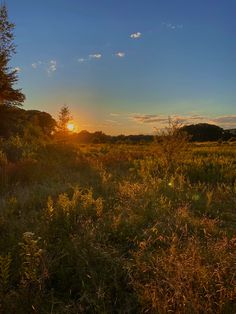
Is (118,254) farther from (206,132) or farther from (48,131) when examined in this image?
(206,132)

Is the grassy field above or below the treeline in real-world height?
below

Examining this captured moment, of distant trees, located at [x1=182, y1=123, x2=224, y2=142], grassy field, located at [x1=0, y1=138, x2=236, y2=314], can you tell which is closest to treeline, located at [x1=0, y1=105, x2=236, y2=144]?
distant trees, located at [x1=182, y1=123, x2=224, y2=142]

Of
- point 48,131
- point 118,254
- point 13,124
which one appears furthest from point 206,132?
point 118,254

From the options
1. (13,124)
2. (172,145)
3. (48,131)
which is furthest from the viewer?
(48,131)

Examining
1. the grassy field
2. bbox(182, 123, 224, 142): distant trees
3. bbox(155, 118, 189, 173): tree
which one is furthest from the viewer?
bbox(182, 123, 224, 142): distant trees

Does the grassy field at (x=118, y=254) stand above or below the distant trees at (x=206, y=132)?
below

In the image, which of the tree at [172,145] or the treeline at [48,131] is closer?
the tree at [172,145]

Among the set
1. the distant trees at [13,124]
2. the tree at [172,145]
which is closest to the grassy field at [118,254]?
the tree at [172,145]

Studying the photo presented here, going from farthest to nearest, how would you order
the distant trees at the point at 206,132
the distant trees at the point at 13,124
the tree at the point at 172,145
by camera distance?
the distant trees at the point at 206,132 → the distant trees at the point at 13,124 → the tree at the point at 172,145

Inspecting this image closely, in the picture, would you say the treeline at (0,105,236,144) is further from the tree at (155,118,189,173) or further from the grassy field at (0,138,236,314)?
the grassy field at (0,138,236,314)

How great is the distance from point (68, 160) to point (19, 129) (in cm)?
1225

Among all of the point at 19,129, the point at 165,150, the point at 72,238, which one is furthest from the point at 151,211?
the point at 19,129

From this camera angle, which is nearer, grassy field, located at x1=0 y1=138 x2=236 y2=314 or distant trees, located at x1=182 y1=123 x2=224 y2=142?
grassy field, located at x1=0 y1=138 x2=236 y2=314

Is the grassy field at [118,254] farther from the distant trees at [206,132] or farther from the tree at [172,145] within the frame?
the distant trees at [206,132]
